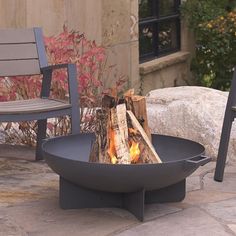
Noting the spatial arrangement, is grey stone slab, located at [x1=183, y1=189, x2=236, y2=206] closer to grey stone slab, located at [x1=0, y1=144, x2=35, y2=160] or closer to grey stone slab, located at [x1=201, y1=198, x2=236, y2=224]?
grey stone slab, located at [x1=201, y1=198, x2=236, y2=224]

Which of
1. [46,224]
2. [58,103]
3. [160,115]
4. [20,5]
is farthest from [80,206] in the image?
[20,5]

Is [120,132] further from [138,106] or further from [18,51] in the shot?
[18,51]

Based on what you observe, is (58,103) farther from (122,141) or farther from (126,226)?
(126,226)

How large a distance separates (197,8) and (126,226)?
7.49m

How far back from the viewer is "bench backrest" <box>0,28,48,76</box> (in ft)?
20.4

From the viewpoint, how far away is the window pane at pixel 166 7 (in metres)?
12.0

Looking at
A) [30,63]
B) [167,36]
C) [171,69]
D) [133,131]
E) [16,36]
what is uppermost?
[16,36]

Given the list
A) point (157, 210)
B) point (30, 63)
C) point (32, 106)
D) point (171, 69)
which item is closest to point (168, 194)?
point (157, 210)

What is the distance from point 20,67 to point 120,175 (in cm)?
211

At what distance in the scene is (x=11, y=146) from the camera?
6.75 m

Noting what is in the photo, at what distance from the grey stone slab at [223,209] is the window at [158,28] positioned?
650 cm

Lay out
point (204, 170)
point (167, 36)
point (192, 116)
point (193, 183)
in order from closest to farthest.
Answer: point (193, 183) < point (204, 170) < point (192, 116) < point (167, 36)

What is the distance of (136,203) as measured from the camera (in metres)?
4.64

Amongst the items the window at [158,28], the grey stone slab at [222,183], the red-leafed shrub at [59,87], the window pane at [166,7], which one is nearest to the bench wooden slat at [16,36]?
the red-leafed shrub at [59,87]
